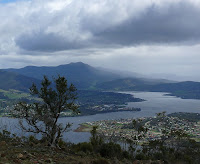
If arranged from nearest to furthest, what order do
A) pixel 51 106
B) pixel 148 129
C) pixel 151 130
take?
pixel 51 106 < pixel 148 129 < pixel 151 130

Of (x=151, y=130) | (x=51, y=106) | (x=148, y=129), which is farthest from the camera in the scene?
(x=151, y=130)

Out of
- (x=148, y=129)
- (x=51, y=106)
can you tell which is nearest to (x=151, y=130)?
(x=148, y=129)

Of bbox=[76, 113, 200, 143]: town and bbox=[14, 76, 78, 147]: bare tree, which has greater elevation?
bbox=[14, 76, 78, 147]: bare tree

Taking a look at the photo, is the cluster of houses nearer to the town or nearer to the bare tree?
the town

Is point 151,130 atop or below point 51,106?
below

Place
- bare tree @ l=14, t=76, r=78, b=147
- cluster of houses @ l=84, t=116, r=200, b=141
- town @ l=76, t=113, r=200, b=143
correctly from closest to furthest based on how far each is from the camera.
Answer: bare tree @ l=14, t=76, r=78, b=147, town @ l=76, t=113, r=200, b=143, cluster of houses @ l=84, t=116, r=200, b=141

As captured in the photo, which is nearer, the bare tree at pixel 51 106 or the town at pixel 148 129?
the bare tree at pixel 51 106

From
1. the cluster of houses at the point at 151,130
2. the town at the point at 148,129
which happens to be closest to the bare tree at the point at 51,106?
the town at the point at 148,129

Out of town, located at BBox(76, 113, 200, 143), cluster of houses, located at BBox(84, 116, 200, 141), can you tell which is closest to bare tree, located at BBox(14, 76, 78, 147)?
town, located at BBox(76, 113, 200, 143)

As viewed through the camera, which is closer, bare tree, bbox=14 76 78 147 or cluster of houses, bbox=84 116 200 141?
bare tree, bbox=14 76 78 147

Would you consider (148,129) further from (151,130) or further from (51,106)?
(51,106)

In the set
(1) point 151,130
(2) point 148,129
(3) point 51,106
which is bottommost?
(1) point 151,130

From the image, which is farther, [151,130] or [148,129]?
[151,130]

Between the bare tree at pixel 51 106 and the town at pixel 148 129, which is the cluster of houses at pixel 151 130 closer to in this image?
the town at pixel 148 129
